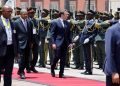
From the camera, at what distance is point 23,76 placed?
15.6m

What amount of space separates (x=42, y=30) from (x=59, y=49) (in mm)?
3752

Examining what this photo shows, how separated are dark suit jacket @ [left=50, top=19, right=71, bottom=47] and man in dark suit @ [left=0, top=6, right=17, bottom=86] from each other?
150 inches

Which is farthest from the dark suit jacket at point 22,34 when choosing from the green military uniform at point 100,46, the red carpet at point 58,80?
the green military uniform at point 100,46

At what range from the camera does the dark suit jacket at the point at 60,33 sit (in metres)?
15.9

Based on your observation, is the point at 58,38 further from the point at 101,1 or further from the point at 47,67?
the point at 101,1

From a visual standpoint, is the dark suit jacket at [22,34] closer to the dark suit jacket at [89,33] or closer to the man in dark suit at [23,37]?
the man in dark suit at [23,37]

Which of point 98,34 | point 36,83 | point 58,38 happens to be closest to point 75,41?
point 98,34

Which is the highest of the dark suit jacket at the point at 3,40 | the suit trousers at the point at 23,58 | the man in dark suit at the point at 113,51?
the man in dark suit at the point at 113,51

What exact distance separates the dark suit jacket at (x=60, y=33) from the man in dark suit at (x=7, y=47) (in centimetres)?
381

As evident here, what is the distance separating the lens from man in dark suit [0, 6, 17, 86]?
11992 mm

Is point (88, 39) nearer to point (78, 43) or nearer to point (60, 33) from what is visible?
point (60, 33)

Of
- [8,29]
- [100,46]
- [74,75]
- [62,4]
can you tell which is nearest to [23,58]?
[74,75]

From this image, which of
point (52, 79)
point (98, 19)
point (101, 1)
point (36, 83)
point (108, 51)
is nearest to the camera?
point (108, 51)

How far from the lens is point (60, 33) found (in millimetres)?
15992
